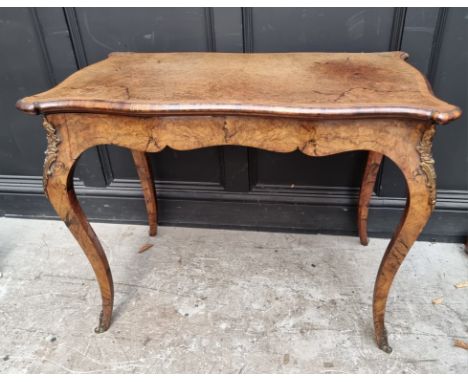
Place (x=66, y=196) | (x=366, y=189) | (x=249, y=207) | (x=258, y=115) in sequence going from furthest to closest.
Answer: (x=249, y=207), (x=366, y=189), (x=66, y=196), (x=258, y=115)

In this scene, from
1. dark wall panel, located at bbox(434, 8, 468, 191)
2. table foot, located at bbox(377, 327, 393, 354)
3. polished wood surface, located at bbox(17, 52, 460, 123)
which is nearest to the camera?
polished wood surface, located at bbox(17, 52, 460, 123)

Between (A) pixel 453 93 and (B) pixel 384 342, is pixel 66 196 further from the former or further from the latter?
(A) pixel 453 93

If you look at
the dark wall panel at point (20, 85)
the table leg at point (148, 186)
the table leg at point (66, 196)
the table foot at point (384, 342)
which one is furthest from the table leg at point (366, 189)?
the dark wall panel at point (20, 85)

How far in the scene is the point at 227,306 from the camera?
58.3 inches

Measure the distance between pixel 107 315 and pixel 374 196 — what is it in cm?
119

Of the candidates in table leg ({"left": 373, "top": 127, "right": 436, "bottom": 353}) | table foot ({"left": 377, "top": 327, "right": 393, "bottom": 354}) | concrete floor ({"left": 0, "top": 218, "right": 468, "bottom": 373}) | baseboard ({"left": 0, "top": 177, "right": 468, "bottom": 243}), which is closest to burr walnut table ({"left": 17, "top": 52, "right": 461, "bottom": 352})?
table leg ({"left": 373, "top": 127, "right": 436, "bottom": 353})

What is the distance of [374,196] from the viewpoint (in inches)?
68.2

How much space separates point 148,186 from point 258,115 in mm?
885

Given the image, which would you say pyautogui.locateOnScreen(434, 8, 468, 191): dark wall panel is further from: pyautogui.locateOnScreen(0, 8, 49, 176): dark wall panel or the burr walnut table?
pyautogui.locateOnScreen(0, 8, 49, 176): dark wall panel

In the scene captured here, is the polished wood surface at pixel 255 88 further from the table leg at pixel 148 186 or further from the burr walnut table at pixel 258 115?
the table leg at pixel 148 186

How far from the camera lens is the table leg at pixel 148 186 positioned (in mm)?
1635

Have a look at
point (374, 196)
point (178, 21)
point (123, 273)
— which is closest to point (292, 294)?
point (374, 196)

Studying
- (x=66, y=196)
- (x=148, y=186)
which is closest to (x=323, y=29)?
(x=148, y=186)

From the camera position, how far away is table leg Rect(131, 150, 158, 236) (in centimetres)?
163
